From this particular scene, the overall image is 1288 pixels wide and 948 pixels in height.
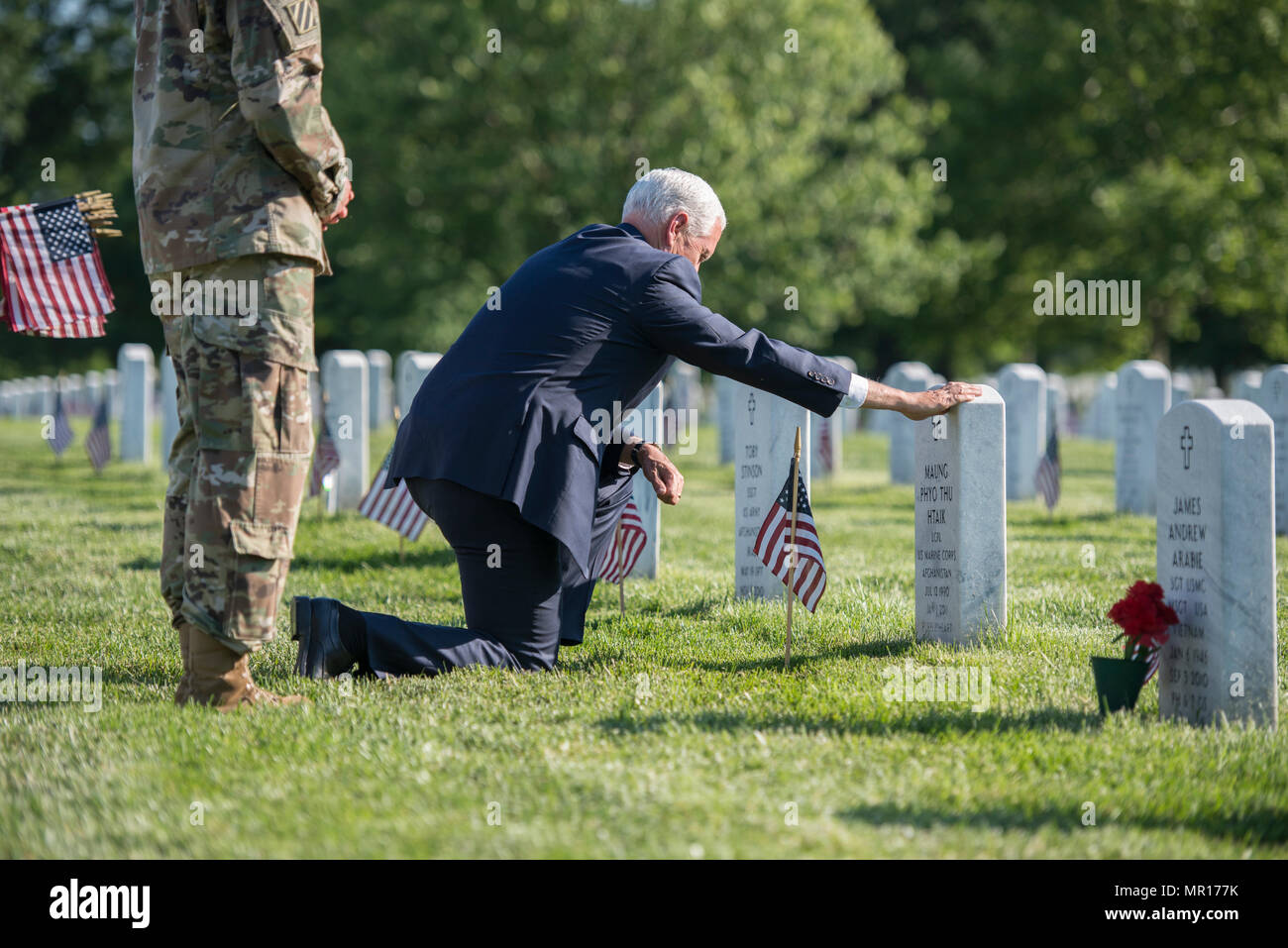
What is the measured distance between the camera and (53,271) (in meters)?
6.82

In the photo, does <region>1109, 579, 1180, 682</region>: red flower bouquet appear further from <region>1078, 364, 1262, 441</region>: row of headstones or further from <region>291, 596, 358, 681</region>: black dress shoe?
<region>291, 596, 358, 681</region>: black dress shoe

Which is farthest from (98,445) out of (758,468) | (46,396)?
(46,396)

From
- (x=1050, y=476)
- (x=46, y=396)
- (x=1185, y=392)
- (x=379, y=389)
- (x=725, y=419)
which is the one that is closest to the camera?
(x=1050, y=476)

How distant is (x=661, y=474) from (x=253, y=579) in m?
1.61

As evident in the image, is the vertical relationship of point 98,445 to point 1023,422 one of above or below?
below

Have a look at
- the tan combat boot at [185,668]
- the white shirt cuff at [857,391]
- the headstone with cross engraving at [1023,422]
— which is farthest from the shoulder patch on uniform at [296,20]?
the headstone with cross engraving at [1023,422]

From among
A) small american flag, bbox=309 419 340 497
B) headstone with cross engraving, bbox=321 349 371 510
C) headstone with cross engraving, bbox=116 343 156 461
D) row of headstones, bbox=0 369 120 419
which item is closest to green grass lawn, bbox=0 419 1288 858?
small american flag, bbox=309 419 340 497

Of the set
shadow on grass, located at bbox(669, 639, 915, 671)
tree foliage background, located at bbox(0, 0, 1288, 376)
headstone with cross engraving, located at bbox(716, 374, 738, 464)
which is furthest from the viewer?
tree foliage background, located at bbox(0, 0, 1288, 376)

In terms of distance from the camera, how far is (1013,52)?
29594 millimetres

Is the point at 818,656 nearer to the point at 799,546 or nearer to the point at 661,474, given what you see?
the point at 799,546

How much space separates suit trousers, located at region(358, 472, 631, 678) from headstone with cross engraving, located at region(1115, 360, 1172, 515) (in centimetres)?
809

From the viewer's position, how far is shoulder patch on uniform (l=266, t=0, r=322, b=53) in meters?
3.98
